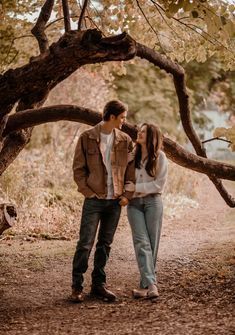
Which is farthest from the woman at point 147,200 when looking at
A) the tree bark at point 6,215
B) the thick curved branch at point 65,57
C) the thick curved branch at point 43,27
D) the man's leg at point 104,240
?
the thick curved branch at point 43,27

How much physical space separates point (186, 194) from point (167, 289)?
1035 cm

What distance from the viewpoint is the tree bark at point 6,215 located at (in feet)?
16.8

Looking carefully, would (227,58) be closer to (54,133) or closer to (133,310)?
(133,310)

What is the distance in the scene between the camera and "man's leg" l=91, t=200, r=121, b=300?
544 centimetres

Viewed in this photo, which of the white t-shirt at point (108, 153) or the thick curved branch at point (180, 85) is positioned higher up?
the thick curved branch at point (180, 85)

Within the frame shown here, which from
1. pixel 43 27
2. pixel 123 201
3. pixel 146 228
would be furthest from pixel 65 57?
pixel 43 27

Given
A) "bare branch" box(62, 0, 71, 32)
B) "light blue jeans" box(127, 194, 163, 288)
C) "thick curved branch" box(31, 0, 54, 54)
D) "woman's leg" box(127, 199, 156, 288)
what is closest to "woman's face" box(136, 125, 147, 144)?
"light blue jeans" box(127, 194, 163, 288)

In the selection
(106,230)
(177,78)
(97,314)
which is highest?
(177,78)

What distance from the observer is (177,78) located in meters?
6.80

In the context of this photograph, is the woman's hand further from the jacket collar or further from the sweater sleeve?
the jacket collar

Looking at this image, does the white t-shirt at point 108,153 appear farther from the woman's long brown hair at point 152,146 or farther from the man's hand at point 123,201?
the woman's long brown hair at point 152,146

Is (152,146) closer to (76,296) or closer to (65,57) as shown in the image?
(65,57)

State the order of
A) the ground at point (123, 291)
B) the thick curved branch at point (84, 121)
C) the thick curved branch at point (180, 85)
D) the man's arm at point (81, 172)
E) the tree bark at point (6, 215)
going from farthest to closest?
the thick curved branch at point (180, 85), the thick curved branch at point (84, 121), the man's arm at point (81, 172), the tree bark at point (6, 215), the ground at point (123, 291)

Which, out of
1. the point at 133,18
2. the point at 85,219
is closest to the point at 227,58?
the point at 133,18
